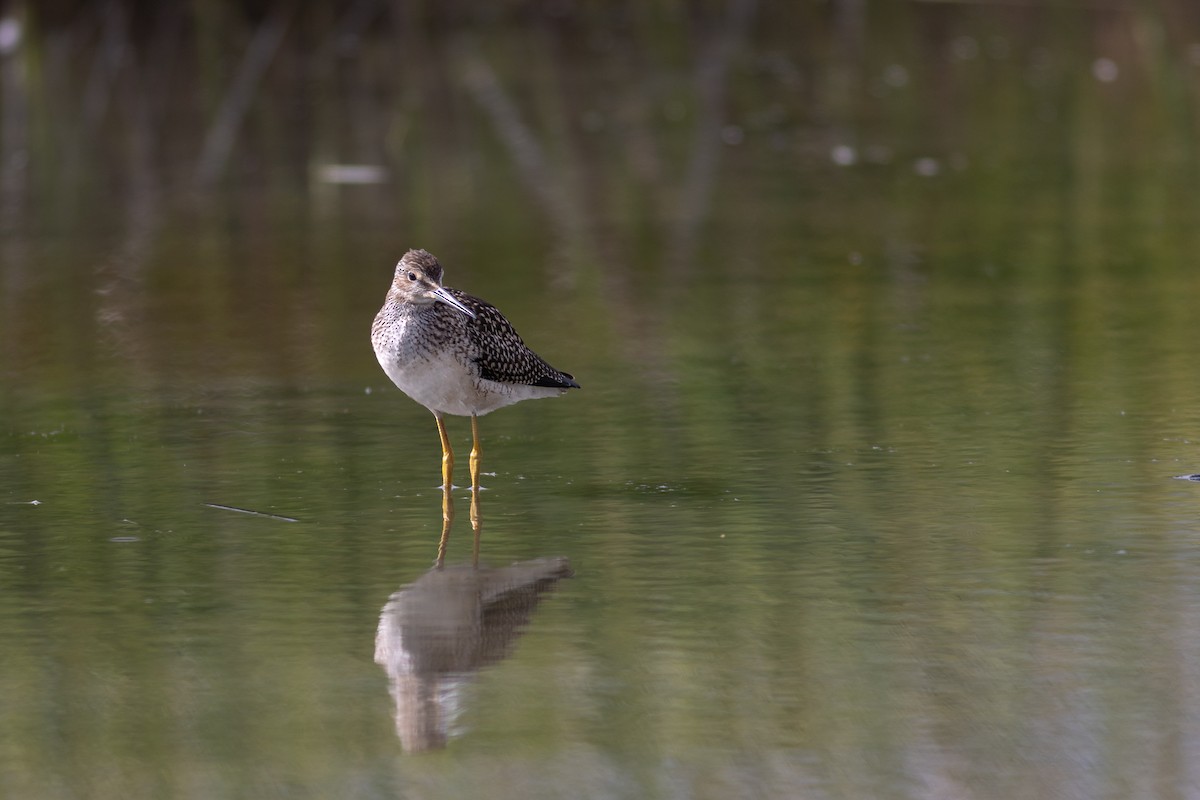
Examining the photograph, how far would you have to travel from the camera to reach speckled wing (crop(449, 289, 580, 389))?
7.88 m

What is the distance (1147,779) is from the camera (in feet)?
15.3

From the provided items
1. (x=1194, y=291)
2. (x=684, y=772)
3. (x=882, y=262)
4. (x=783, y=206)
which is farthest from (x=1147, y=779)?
(x=783, y=206)

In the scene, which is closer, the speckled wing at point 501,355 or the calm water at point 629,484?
the calm water at point 629,484

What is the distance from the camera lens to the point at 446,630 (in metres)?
5.92

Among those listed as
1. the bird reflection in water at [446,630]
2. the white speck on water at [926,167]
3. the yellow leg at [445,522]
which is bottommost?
the bird reflection in water at [446,630]

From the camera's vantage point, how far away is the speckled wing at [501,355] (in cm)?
788

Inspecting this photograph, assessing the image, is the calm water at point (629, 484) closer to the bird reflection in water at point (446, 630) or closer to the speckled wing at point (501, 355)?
the bird reflection in water at point (446, 630)

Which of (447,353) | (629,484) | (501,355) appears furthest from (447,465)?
(629,484)

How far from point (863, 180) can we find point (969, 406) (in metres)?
6.73

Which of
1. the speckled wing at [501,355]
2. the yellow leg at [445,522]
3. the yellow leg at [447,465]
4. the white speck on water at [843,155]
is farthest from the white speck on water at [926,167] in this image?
the yellow leg at [445,522]

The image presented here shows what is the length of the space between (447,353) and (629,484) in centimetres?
79

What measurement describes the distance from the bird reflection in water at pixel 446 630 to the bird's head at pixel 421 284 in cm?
130

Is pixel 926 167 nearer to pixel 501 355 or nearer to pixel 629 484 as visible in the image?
pixel 501 355

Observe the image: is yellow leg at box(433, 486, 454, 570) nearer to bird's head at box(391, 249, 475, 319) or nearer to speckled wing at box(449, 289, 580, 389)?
speckled wing at box(449, 289, 580, 389)
